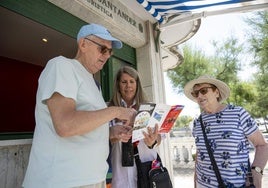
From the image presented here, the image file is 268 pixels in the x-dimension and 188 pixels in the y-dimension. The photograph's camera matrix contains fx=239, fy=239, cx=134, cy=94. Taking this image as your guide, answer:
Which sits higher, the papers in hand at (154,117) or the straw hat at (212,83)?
the straw hat at (212,83)

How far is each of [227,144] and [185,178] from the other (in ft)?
19.0

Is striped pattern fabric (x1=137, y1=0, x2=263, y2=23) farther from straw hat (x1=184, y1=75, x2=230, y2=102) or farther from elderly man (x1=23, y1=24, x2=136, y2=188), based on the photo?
elderly man (x1=23, y1=24, x2=136, y2=188)

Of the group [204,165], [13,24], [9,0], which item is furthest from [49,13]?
[204,165]

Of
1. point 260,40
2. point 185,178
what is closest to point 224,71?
point 260,40

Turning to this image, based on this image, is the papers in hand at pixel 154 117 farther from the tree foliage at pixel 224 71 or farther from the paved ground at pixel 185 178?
the tree foliage at pixel 224 71

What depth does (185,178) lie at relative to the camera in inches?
292

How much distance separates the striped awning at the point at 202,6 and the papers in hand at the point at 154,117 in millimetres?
1846

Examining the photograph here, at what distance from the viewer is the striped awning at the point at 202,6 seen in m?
3.45

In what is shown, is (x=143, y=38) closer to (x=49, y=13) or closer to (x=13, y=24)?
(x=49, y=13)

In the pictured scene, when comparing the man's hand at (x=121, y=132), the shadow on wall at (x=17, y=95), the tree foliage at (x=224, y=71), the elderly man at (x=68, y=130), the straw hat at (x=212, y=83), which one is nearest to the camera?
the elderly man at (x=68, y=130)

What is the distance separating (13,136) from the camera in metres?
2.29

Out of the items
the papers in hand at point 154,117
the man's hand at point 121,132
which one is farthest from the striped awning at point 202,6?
the man's hand at point 121,132

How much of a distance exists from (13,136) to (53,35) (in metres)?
2.70

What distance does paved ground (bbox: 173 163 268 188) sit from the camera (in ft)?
21.0
